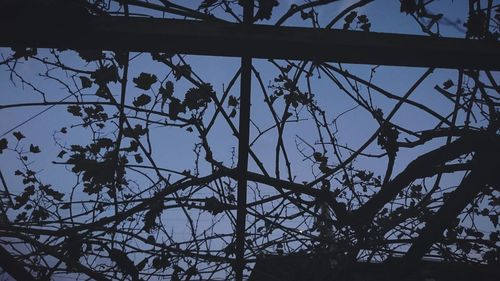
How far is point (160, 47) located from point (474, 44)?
118 cm

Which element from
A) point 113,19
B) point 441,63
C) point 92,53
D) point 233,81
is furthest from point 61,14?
point 441,63

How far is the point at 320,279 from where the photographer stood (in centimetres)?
194

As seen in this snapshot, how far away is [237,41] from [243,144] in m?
0.58

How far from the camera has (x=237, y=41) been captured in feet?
3.43

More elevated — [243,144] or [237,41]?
[237,41]

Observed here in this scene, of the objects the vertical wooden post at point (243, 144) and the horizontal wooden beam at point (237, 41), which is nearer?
the horizontal wooden beam at point (237, 41)

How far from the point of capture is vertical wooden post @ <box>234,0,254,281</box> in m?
1.28

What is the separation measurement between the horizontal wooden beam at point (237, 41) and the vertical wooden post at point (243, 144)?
0.35 ft

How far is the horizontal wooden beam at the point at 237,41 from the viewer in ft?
3.31

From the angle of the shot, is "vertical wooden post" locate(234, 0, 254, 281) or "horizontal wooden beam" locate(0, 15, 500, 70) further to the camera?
"vertical wooden post" locate(234, 0, 254, 281)

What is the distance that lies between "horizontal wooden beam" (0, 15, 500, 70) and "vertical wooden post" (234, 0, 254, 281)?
0.35ft

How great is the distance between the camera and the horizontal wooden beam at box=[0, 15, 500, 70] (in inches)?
39.8

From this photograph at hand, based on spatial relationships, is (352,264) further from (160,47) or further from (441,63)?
(160,47)

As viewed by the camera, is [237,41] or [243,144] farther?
[243,144]
